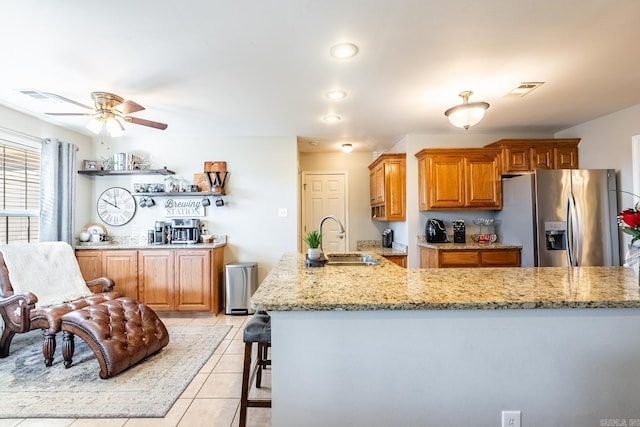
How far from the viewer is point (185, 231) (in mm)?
4254

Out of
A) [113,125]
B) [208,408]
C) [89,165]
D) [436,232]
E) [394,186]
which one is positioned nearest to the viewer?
[208,408]

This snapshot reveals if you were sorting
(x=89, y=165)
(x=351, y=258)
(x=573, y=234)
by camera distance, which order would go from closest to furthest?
(x=351, y=258)
(x=573, y=234)
(x=89, y=165)

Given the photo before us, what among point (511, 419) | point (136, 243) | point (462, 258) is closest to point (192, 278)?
point (136, 243)

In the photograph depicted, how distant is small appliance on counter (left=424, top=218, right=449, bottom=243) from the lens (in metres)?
4.17

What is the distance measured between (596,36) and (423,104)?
139 centimetres

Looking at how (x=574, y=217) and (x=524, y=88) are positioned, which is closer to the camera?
(x=524, y=88)

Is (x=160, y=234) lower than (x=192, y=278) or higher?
higher

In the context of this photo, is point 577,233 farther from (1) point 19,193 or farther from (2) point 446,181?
(1) point 19,193

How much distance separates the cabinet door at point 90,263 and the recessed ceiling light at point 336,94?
3.39 metres

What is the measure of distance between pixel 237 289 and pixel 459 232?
3.03 metres

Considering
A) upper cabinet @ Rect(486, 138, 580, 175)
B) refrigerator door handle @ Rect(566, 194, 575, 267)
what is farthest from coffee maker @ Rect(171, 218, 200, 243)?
refrigerator door handle @ Rect(566, 194, 575, 267)

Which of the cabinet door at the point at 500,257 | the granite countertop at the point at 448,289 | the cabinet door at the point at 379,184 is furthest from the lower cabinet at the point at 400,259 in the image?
the granite countertop at the point at 448,289

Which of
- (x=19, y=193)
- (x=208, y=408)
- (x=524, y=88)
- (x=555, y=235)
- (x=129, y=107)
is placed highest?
(x=524, y=88)

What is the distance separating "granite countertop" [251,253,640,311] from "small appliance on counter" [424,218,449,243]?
2.28 meters
